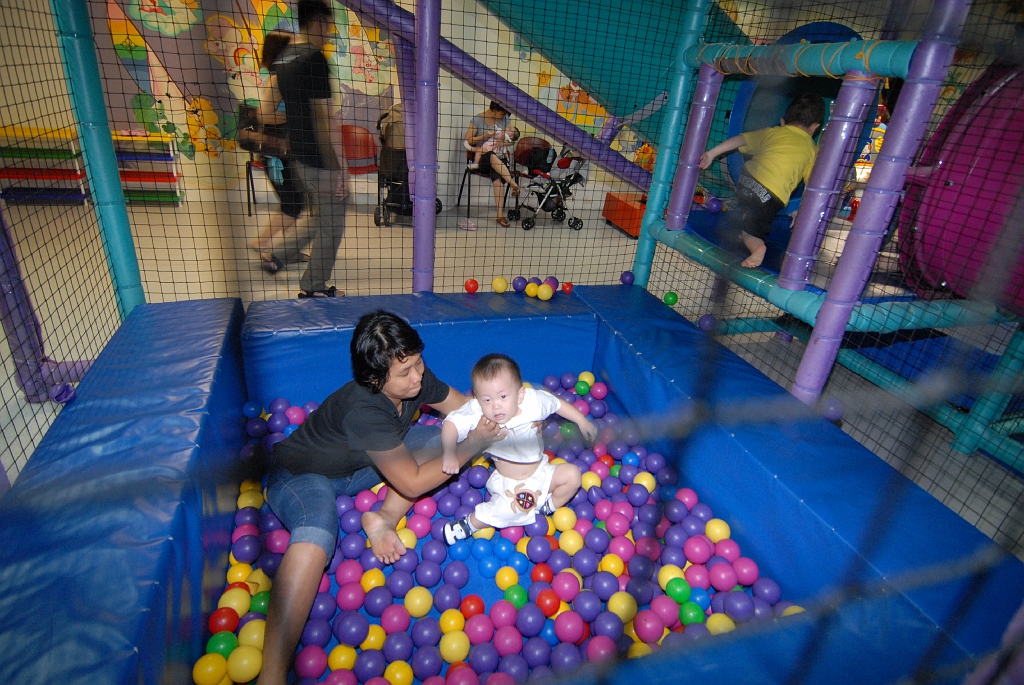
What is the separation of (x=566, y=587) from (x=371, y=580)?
61 centimetres

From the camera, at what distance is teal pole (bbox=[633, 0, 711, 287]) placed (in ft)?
8.93

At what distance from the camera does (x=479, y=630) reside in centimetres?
167

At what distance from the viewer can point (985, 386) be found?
284 centimetres

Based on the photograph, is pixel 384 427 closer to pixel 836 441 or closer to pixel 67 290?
pixel 836 441

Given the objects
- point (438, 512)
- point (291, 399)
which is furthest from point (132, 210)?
point (438, 512)

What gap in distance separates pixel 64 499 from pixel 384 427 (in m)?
0.74

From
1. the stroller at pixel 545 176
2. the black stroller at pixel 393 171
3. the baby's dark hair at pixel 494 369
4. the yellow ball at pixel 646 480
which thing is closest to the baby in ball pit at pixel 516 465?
the baby's dark hair at pixel 494 369

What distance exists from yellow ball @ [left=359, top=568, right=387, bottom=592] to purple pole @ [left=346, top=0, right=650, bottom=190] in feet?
7.13

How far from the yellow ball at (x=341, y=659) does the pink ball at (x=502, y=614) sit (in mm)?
405

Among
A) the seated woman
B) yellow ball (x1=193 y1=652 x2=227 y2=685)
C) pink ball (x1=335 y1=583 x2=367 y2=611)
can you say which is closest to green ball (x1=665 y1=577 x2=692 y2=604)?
pink ball (x1=335 y1=583 x2=367 y2=611)

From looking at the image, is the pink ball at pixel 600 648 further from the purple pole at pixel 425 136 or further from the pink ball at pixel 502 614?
the purple pole at pixel 425 136

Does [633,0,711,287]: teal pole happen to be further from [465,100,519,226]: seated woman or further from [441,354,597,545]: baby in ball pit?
[465,100,519,226]: seated woman

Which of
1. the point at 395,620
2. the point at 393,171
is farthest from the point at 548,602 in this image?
the point at 393,171

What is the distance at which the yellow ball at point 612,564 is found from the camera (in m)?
1.91
